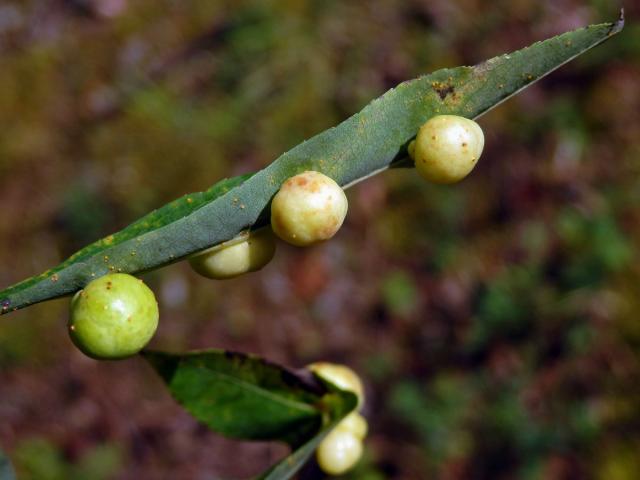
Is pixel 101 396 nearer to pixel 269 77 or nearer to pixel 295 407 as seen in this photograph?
pixel 269 77

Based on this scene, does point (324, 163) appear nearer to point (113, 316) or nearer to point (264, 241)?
point (264, 241)

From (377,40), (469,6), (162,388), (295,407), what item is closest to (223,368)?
(295,407)

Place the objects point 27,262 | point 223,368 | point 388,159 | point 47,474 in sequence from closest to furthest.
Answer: point 388,159 < point 223,368 < point 47,474 < point 27,262

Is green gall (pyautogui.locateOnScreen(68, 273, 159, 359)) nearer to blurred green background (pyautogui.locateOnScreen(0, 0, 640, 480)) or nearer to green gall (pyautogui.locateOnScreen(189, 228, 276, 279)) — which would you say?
green gall (pyautogui.locateOnScreen(189, 228, 276, 279))

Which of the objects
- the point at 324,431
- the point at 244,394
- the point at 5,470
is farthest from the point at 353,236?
the point at 5,470

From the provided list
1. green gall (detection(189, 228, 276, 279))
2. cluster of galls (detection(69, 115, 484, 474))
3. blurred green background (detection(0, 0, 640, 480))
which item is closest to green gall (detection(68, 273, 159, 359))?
cluster of galls (detection(69, 115, 484, 474))

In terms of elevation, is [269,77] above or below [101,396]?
above

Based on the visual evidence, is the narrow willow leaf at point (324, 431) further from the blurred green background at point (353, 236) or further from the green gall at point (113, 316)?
the blurred green background at point (353, 236)
